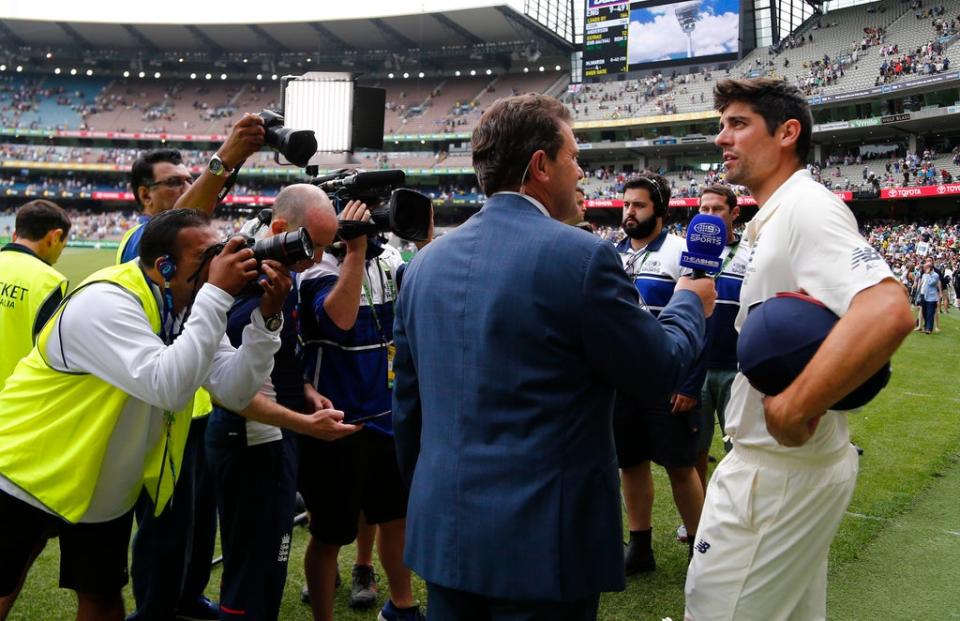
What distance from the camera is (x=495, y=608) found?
5.43ft

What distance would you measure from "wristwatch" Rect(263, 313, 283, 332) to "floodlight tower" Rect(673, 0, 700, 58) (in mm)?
45973

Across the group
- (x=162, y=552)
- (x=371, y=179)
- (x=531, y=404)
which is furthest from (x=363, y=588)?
(x=531, y=404)

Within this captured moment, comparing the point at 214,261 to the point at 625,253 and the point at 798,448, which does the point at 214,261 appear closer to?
the point at 798,448

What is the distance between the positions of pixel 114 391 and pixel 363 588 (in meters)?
1.89

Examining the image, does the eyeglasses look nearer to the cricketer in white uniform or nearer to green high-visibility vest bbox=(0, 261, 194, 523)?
green high-visibility vest bbox=(0, 261, 194, 523)

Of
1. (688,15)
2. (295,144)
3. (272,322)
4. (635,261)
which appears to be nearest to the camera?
(272,322)

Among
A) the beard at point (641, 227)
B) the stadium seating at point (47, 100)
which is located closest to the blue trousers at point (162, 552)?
the beard at point (641, 227)


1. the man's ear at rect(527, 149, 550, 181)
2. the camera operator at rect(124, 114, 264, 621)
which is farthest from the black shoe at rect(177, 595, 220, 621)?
the man's ear at rect(527, 149, 550, 181)

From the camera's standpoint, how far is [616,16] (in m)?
44.4

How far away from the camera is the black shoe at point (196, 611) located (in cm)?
332

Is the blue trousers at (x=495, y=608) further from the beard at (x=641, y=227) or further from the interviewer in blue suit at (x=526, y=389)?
the beard at (x=641, y=227)

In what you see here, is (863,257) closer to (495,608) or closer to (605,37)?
(495,608)

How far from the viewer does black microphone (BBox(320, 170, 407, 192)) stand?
9.34ft

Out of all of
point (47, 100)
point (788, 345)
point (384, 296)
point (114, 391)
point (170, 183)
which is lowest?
point (114, 391)
